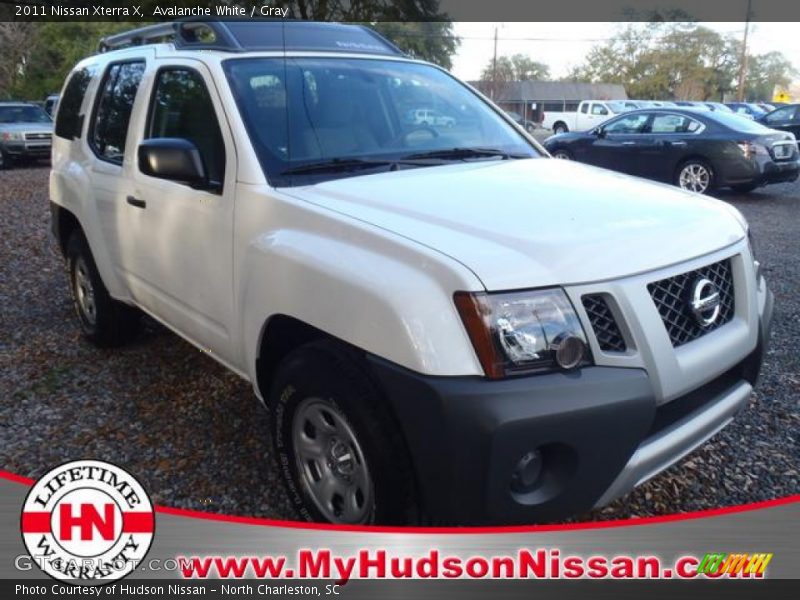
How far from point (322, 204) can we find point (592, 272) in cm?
99

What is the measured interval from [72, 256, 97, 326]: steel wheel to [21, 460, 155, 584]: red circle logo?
8.24ft

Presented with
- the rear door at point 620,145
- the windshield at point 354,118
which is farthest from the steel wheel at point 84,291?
the rear door at point 620,145

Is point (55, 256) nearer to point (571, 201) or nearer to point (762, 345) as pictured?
point (571, 201)

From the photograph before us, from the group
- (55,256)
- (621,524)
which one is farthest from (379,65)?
(55,256)

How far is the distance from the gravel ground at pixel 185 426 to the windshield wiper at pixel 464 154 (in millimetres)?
1541

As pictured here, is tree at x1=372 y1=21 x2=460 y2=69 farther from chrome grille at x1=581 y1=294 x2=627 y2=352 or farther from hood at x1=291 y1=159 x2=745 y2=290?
chrome grille at x1=581 y1=294 x2=627 y2=352

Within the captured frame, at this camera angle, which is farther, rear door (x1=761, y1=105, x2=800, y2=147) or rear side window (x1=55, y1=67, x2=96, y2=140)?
rear door (x1=761, y1=105, x2=800, y2=147)

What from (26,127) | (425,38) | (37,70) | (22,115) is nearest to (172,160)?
(425,38)

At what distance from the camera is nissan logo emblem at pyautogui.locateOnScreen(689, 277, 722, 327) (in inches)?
91.8

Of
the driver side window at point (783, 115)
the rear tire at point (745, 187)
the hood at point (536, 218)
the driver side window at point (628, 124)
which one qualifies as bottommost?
the rear tire at point (745, 187)

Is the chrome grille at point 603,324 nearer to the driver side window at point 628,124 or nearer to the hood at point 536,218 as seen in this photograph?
the hood at point 536,218

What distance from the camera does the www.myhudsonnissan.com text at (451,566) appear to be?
6.91ft

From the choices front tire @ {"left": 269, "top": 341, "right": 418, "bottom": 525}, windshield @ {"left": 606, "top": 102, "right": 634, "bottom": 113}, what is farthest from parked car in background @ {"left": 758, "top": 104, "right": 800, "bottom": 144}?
front tire @ {"left": 269, "top": 341, "right": 418, "bottom": 525}

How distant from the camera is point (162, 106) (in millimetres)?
3564
